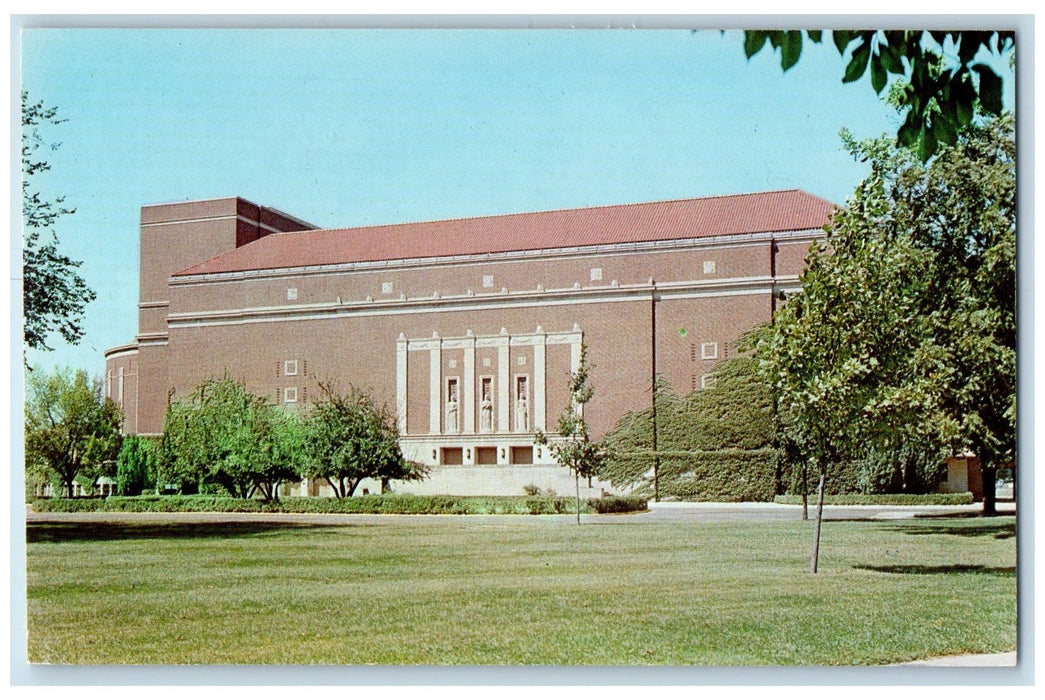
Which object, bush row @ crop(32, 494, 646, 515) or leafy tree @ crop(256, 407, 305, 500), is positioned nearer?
bush row @ crop(32, 494, 646, 515)

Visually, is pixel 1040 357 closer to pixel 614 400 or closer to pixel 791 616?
pixel 791 616

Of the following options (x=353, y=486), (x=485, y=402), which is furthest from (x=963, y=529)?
(x=353, y=486)

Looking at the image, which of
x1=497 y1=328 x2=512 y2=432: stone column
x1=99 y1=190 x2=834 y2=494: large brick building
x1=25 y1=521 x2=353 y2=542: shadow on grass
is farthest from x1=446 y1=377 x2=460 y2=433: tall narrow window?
x1=25 y1=521 x2=353 y2=542: shadow on grass

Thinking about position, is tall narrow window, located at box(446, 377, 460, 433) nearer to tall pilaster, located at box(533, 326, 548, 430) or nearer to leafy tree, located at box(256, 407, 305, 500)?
tall pilaster, located at box(533, 326, 548, 430)

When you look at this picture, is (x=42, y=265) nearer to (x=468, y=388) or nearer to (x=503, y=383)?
(x=468, y=388)

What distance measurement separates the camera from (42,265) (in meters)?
9.83

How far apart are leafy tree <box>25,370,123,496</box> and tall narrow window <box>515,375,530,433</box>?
3.52 m


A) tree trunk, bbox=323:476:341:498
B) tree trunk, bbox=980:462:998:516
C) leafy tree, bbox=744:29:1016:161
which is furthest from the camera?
tree trunk, bbox=323:476:341:498

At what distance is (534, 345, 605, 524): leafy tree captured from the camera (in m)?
10.5

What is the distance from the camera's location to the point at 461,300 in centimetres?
1093

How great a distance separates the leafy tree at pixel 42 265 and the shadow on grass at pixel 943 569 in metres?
6.89

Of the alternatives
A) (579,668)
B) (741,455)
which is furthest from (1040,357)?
(579,668)

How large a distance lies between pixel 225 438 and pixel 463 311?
2.48 m

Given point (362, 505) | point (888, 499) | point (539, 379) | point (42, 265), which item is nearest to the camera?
point (42, 265)
